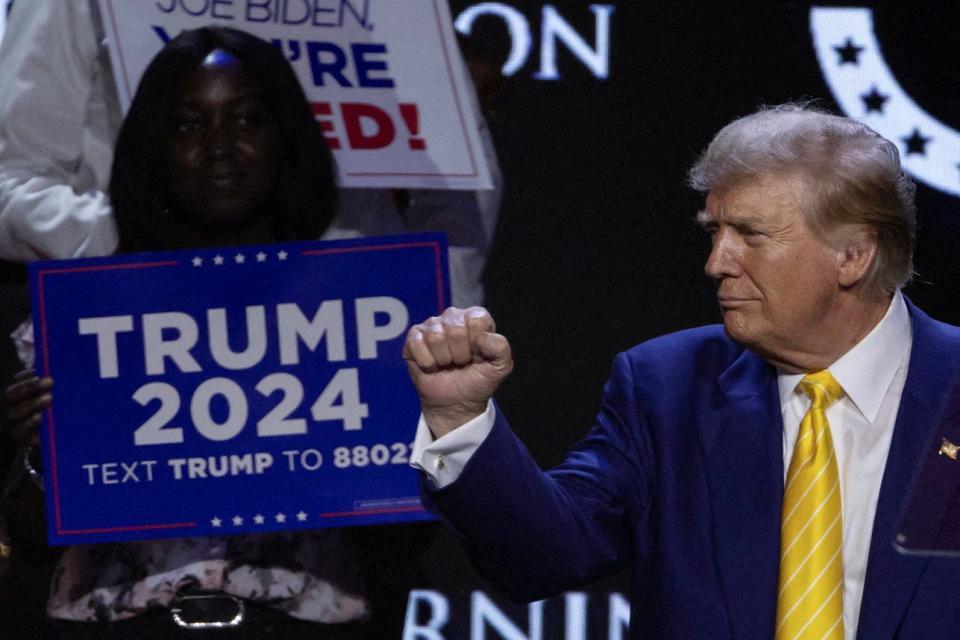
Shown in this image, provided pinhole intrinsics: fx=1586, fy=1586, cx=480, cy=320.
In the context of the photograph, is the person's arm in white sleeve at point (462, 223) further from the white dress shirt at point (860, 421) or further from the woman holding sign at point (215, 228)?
the white dress shirt at point (860, 421)

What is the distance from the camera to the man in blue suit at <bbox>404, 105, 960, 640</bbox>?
1.89m

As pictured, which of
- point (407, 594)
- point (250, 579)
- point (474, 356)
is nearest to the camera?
point (474, 356)

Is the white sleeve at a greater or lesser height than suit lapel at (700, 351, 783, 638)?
greater

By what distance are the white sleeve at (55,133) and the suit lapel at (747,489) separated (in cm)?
108

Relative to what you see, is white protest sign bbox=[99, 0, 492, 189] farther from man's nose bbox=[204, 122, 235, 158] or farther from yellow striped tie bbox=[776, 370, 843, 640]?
yellow striped tie bbox=[776, 370, 843, 640]

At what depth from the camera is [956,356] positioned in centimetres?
206

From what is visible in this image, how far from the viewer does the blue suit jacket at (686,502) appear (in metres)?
1.88

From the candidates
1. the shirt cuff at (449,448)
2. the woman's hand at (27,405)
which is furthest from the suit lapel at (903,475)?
the woman's hand at (27,405)

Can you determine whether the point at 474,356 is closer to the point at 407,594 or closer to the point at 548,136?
the point at 407,594

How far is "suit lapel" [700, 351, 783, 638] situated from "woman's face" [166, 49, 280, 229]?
0.81 meters

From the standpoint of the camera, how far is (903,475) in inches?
77.2

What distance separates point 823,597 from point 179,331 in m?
1.01

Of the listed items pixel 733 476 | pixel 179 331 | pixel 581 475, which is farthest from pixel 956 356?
pixel 179 331

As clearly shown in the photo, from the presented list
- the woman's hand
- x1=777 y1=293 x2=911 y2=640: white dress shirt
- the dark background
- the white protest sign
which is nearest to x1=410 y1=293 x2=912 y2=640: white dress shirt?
x1=777 y1=293 x2=911 y2=640: white dress shirt
